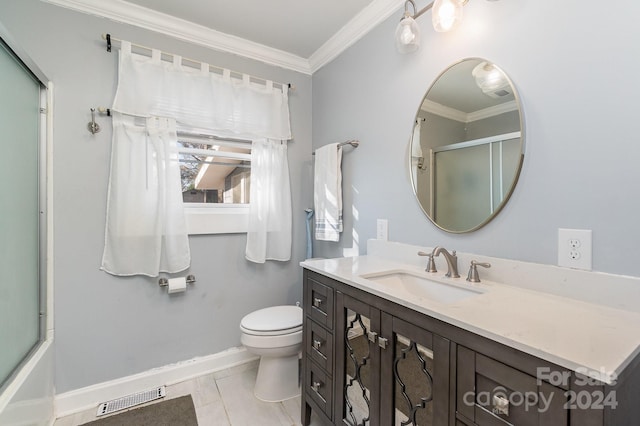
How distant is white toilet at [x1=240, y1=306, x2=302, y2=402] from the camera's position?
167cm

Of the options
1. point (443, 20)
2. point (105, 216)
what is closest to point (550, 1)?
point (443, 20)

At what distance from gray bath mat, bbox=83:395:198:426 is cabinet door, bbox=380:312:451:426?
1174mm

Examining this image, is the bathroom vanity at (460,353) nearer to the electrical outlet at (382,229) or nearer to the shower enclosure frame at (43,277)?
the electrical outlet at (382,229)

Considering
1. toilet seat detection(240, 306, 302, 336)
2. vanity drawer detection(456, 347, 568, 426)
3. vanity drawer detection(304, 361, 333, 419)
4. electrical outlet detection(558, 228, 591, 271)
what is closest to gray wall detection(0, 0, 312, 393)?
toilet seat detection(240, 306, 302, 336)

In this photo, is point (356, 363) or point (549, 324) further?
point (356, 363)

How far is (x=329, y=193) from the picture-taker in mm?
2053

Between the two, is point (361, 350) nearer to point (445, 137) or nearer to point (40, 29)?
point (445, 137)

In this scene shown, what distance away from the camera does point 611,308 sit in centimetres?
88

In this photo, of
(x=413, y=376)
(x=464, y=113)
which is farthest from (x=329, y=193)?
(x=413, y=376)

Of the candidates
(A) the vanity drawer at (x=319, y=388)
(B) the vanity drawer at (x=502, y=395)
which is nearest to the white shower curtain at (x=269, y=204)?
(A) the vanity drawer at (x=319, y=388)

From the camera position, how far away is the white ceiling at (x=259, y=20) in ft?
5.64

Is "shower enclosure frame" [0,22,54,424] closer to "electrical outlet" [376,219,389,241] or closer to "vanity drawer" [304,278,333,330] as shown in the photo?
"vanity drawer" [304,278,333,330]

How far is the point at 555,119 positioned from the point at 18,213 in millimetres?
2334

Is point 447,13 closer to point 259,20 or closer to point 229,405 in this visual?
point 259,20
